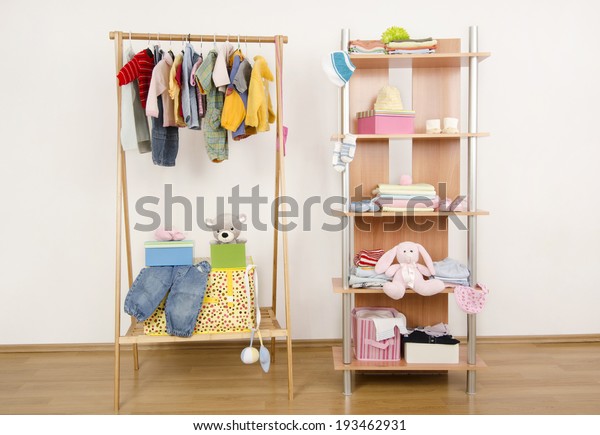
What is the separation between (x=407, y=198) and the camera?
9.27ft

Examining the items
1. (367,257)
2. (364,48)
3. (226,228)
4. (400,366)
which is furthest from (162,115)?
(400,366)

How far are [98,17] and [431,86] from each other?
1965 millimetres

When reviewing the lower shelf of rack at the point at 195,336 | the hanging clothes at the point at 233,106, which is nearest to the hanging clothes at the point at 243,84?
the hanging clothes at the point at 233,106

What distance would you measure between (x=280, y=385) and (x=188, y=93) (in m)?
1.51

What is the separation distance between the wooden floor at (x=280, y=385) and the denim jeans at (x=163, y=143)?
1149 mm

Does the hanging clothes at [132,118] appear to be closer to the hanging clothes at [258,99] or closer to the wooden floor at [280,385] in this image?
the hanging clothes at [258,99]

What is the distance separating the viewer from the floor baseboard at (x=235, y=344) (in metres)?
3.56

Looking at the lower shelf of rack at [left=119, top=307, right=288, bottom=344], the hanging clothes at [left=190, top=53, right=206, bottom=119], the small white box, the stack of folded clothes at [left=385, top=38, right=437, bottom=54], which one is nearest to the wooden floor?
the small white box

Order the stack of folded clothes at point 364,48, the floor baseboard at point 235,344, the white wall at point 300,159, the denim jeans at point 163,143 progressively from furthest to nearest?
the floor baseboard at point 235,344, the white wall at point 300,159, the denim jeans at point 163,143, the stack of folded clothes at point 364,48

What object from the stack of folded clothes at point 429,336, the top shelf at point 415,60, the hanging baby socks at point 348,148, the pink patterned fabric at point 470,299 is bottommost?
the stack of folded clothes at point 429,336

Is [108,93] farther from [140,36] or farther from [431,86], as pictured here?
[431,86]

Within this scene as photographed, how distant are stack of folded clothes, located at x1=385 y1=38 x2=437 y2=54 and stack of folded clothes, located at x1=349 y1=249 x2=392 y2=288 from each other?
3.23 feet

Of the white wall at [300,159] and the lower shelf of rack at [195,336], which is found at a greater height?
the white wall at [300,159]

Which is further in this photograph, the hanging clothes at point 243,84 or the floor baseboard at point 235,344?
the floor baseboard at point 235,344
